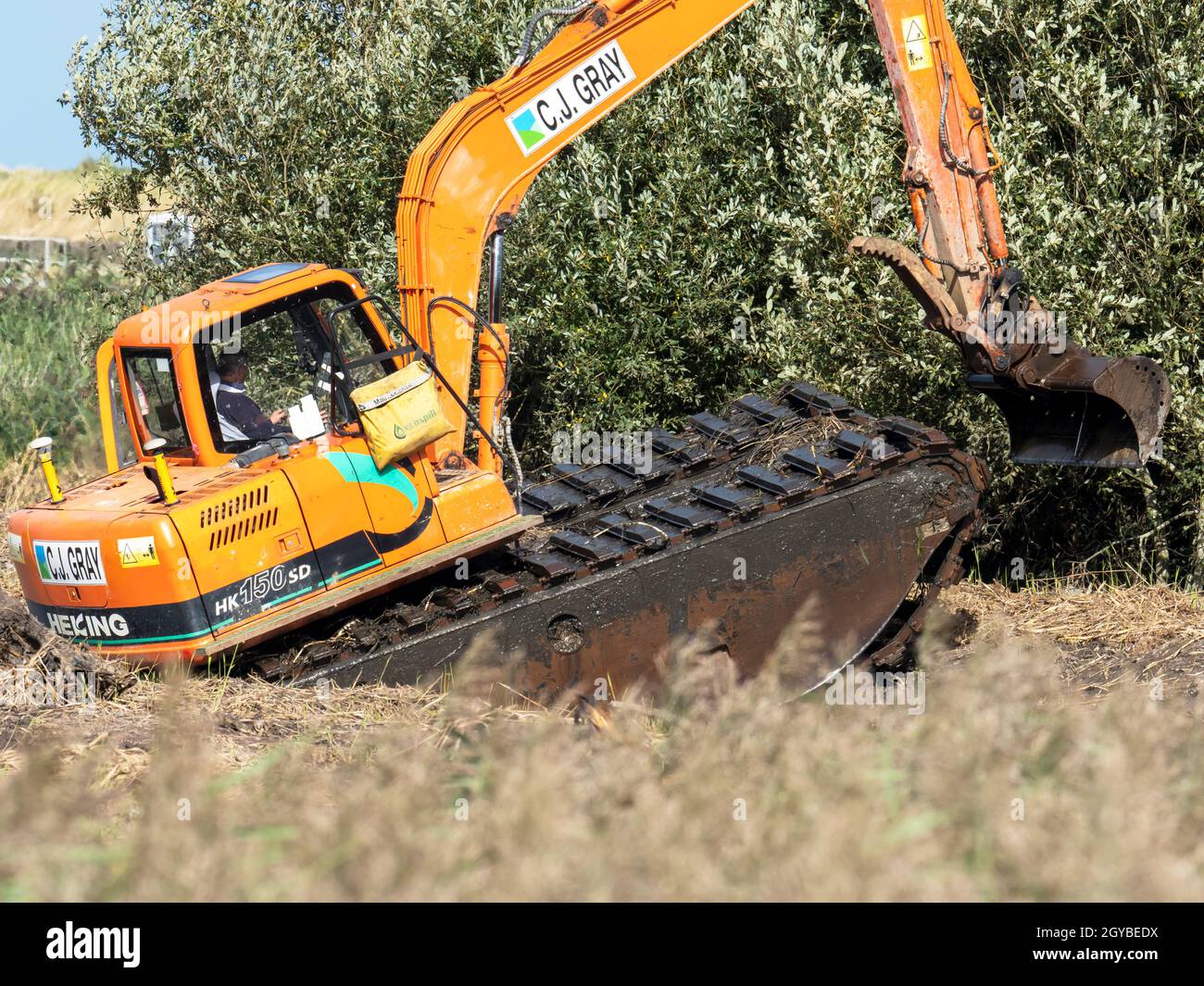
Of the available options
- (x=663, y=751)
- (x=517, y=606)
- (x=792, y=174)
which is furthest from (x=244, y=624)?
(x=792, y=174)

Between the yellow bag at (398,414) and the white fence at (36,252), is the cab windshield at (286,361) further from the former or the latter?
the white fence at (36,252)

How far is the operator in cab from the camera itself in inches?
273

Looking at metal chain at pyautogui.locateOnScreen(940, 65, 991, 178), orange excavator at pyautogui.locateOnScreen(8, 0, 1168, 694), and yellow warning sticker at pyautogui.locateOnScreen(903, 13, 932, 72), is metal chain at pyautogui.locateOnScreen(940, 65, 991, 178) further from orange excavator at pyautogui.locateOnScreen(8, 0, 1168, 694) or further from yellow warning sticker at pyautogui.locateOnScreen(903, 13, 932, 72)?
yellow warning sticker at pyautogui.locateOnScreen(903, 13, 932, 72)

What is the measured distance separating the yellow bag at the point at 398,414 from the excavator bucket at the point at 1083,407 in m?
3.04

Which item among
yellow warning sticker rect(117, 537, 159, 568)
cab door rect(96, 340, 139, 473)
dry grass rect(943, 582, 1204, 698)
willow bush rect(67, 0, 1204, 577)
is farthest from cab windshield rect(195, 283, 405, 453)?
dry grass rect(943, 582, 1204, 698)

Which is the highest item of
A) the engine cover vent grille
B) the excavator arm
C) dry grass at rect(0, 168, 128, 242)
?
dry grass at rect(0, 168, 128, 242)

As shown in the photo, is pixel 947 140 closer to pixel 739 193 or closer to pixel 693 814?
pixel 739 193

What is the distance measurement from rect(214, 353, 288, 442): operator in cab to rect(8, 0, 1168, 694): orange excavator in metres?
0.01

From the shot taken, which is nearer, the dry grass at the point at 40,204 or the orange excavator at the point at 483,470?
the orange excavator at the point at 483,470

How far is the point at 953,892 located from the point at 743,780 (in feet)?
2.89

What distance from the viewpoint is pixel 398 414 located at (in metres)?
6.89

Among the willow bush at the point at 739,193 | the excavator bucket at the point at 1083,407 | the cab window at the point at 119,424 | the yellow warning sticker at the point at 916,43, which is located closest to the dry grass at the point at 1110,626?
the willow bush at the point at 739,193

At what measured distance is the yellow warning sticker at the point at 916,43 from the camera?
757cm

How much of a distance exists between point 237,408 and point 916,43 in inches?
160
